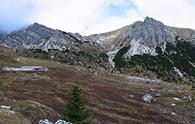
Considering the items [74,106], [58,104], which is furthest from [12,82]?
[74,106]

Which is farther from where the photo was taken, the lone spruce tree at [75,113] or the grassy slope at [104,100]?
the grassy slope at [104,100]

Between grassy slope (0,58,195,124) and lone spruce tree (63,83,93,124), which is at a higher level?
lone spruce tree (63,83,93,124)

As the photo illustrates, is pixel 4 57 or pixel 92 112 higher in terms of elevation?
pixel 4 57

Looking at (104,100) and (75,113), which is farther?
(104,100)

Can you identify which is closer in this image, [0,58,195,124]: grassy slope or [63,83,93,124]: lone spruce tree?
[63,83,93,124]: lone spruce tree

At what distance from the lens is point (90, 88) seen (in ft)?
287

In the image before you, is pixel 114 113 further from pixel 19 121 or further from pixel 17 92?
pixel 19 121

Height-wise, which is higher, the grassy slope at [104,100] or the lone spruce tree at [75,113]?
→ the lone spruce tree at [75,113]

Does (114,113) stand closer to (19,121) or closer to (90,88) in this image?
(90,88)

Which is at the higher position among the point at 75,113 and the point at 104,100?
the point at 75,113

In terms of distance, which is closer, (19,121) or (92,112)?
(19,121)

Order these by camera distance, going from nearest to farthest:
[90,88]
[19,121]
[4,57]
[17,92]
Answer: [19,121] → [17,92] → [90,88] → [4,57]

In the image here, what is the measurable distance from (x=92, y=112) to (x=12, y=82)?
79.9 feet

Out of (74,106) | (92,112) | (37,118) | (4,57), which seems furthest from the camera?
(4,57)
